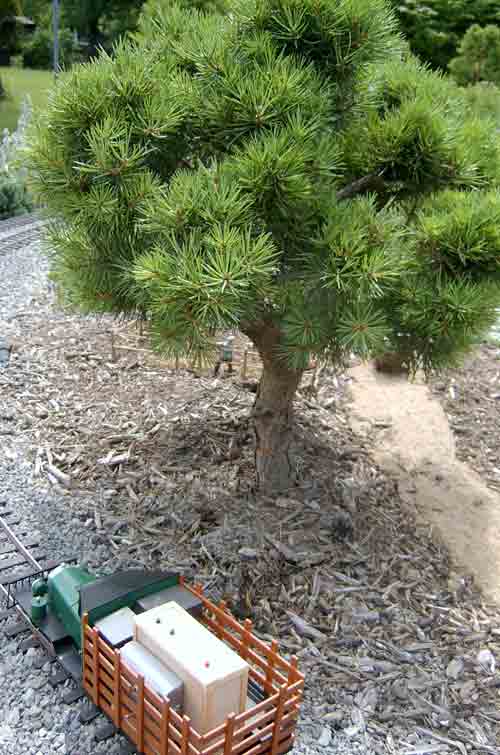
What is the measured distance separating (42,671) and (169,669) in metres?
1.14

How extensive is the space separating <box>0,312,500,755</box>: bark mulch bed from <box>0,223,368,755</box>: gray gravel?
0.09ft

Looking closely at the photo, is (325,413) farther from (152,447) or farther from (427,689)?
(427,689)

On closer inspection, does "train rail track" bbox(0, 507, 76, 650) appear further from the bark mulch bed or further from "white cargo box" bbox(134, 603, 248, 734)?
"white cargo box" bbox(134, 603, 248, 734)

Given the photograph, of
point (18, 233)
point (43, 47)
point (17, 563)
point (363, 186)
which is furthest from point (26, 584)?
point (43, 47)

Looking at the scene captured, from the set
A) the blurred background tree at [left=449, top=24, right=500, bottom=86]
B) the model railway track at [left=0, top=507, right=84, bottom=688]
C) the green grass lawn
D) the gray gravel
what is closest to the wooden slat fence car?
the gray gravel

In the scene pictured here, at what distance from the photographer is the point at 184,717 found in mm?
2963

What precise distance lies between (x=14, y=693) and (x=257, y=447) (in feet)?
7.65

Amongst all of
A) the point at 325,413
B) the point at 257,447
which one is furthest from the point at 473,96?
the point at 257,447

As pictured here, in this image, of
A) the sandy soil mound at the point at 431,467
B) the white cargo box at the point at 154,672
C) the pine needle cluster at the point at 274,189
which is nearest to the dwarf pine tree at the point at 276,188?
the pine needle cluster at the point at 274,189

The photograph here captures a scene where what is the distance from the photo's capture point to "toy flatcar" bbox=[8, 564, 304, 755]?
3.07 meters

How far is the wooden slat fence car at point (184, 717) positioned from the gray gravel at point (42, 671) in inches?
8.6

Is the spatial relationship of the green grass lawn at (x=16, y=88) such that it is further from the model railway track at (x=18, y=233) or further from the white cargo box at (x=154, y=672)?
the white cargo box at (x=154, y=672)

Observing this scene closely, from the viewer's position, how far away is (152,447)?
5.95m

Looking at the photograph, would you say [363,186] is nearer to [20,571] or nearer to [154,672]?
[154,672]
